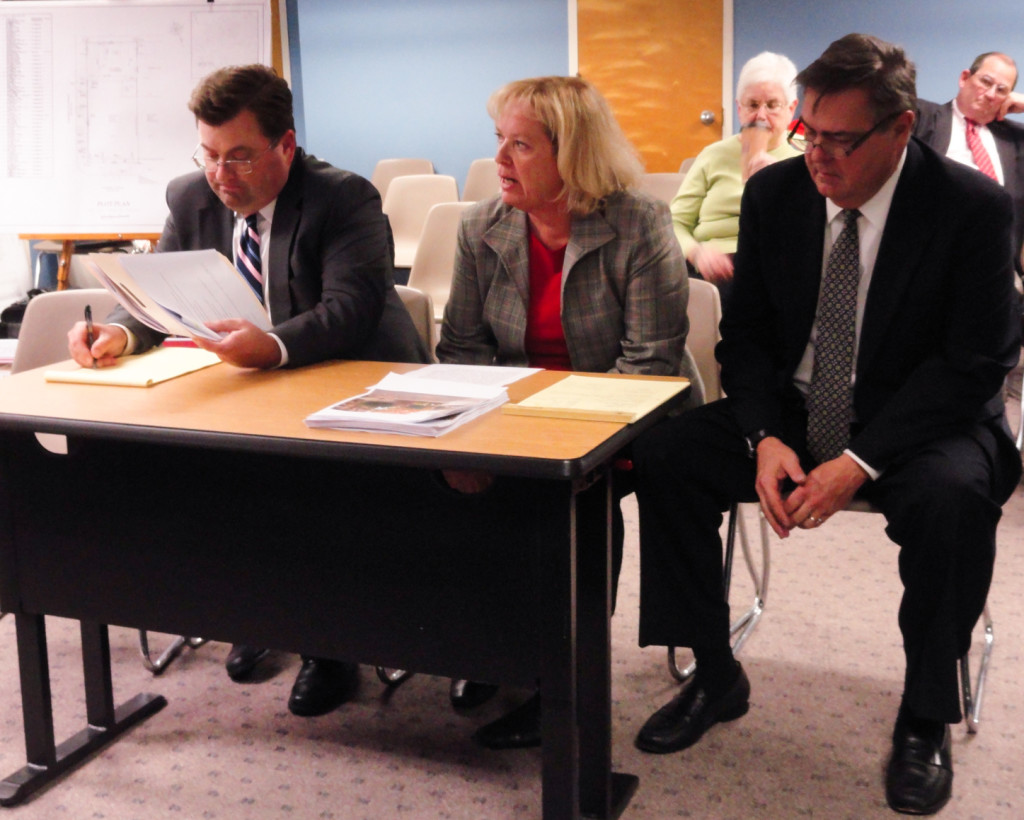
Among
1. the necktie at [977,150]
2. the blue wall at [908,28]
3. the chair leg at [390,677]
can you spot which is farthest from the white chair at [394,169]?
the chair leg at [390,677]

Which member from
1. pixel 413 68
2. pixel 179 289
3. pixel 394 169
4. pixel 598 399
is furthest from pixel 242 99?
pixel 413 68

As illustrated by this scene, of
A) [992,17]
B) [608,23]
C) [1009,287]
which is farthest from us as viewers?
[608,23]

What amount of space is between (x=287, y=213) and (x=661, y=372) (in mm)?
840

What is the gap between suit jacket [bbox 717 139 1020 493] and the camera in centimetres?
179

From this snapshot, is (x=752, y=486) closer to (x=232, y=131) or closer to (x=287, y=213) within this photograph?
(x=287, y=213)

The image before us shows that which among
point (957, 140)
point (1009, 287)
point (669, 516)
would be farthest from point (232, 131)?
point (957, 140)

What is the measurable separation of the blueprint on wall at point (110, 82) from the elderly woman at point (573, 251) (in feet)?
4.98

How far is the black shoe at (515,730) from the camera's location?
197 cm

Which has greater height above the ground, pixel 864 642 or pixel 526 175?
pixel 526 175

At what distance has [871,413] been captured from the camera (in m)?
1.92

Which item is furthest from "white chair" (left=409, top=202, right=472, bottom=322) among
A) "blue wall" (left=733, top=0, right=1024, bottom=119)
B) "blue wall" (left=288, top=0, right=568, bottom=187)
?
"blue wall" (left=288, top=0, right=568, bottom=187)

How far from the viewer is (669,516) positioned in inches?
74.5

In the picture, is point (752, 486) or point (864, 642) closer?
point (752, 486)

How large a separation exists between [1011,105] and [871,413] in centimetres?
275
